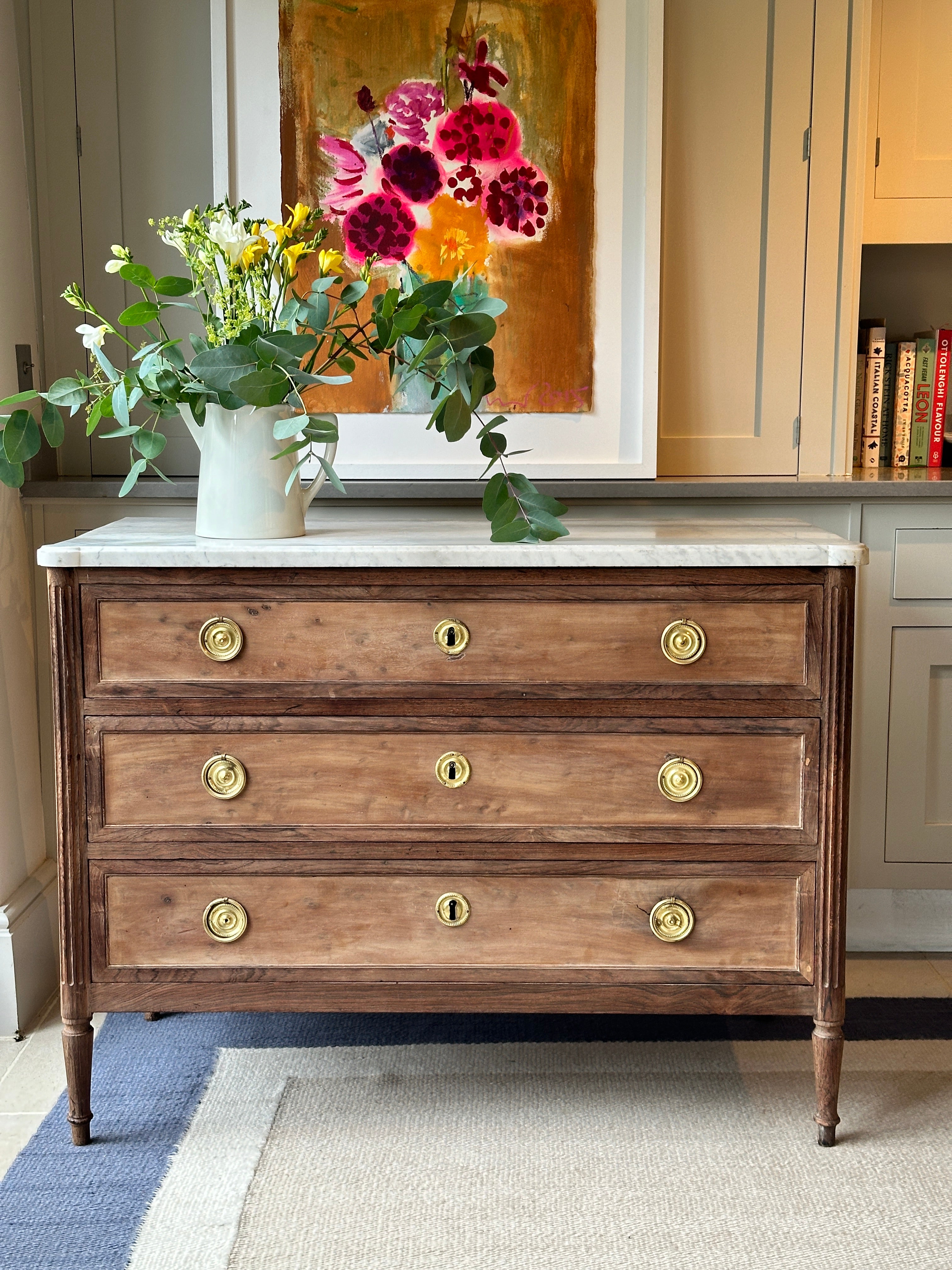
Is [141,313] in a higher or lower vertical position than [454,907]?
higher

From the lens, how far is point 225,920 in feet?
5.27

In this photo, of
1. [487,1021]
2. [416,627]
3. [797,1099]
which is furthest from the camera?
[487,1021]

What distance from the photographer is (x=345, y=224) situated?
2043 mm

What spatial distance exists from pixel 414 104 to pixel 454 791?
1259 millimetres

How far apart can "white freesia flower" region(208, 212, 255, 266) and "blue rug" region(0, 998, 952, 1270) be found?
1.28 metres

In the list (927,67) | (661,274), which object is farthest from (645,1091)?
(927,67)

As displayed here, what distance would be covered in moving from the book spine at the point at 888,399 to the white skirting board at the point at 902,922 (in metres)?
0.88

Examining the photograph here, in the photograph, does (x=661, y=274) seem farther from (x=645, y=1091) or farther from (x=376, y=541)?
(x=645, y=1091)

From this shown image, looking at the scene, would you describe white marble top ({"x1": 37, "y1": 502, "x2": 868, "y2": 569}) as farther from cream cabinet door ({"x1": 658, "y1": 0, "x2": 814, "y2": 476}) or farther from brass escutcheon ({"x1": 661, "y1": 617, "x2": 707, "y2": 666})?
cream cabinet door ({"x1": 658, "y1": 0, "x2": 814, "y2": 476})

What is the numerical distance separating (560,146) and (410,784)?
1.22 meters

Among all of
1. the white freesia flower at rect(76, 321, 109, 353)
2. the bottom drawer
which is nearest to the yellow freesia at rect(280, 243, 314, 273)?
the white freesia flower at rect(76, 321, 109, 353)

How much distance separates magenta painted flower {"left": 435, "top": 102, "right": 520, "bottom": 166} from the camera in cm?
202

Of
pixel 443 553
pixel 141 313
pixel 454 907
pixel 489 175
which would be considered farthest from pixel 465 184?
pixel 454 907

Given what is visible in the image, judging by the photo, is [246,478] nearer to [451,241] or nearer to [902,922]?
[451,241]
